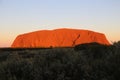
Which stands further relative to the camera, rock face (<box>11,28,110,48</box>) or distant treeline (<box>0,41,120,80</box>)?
rock face (<box>11,28,110,48</box>)

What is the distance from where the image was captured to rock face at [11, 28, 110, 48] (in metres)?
148

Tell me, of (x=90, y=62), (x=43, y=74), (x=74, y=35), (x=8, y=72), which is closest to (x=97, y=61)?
(x=90, y=62)

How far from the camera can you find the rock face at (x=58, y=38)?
148 meters

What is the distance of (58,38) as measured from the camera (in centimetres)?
14912

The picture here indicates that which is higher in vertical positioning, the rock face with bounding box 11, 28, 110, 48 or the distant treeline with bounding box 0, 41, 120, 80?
the distant treeline with bounding box 0, 41, 120, 80

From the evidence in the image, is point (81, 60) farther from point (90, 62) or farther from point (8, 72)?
point (8, 72)

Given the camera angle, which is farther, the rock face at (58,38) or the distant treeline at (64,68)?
the rock face at (58,38)

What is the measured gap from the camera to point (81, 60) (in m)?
15.5

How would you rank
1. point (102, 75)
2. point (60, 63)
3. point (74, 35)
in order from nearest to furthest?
1. point (102, 75)
2. point (60, 63)
3. point (74, 35)

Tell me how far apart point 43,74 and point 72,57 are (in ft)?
7.02

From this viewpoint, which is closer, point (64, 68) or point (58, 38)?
point (64, 68)

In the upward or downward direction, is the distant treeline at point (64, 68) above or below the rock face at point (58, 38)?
above

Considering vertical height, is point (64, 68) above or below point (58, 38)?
above

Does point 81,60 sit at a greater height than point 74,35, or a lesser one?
greater
